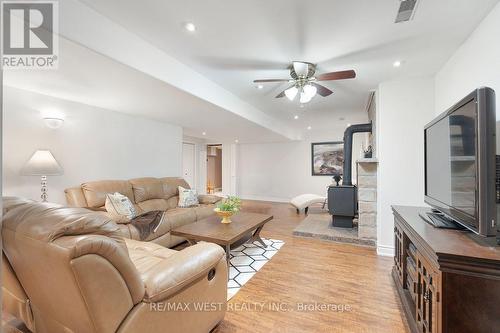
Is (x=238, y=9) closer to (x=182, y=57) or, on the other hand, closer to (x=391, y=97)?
(x=182, y=57)

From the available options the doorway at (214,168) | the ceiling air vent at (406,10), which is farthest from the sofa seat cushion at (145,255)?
the doorway at (214,168)

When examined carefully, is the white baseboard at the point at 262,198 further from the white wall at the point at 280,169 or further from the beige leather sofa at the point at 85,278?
the beige leather sofa at the point at 85,278

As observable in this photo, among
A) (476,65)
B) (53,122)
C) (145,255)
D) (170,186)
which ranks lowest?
(145,255)

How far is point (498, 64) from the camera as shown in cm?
166

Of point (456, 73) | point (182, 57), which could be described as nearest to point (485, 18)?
point (456, 73)

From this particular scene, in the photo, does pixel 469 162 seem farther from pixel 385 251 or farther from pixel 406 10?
pixel 385 251

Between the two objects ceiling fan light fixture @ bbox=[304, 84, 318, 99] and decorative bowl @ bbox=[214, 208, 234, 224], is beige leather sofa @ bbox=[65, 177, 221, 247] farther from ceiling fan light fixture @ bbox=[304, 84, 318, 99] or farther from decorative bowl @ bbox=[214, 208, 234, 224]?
ceiling fan light fixture @ bbox=[304, 84, 318, 99]

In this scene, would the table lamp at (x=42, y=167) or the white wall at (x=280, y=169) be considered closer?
the table lamp at (x=42, y=167)

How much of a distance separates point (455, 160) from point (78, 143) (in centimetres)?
430

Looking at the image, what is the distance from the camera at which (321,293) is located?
2.16m

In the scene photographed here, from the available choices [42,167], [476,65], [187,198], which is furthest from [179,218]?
[476,65]

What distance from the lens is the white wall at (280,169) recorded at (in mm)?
7195

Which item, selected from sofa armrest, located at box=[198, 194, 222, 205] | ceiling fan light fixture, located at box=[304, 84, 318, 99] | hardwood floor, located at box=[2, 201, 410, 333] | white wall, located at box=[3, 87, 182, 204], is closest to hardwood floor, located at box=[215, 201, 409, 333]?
hardwood floor, located at box=[2, 201, 410, 333]

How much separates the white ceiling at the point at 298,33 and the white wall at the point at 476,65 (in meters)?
0.08
